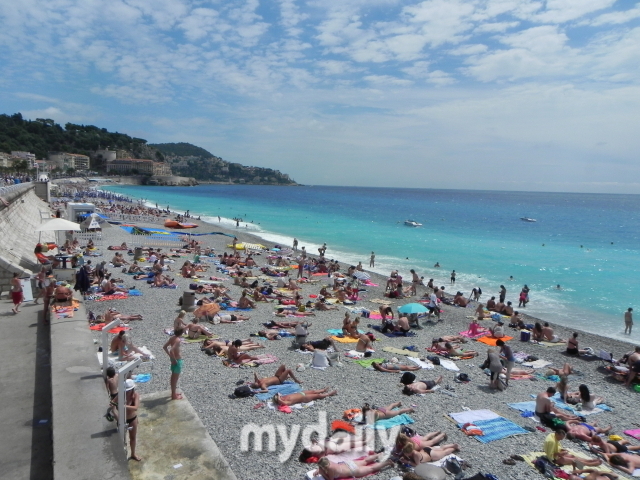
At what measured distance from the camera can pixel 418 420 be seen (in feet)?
24.2

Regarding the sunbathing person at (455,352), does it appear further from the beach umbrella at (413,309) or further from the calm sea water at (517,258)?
the calm sea water at (517,258)

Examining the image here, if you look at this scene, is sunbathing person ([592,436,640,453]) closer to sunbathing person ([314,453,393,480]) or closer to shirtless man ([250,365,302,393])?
sunbathing person ([314,453,393,480])

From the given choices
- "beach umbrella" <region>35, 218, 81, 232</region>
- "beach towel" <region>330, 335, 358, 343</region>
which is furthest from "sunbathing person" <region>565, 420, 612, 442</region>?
"beach umbrella" <region>35, 218, 81, 232</region>

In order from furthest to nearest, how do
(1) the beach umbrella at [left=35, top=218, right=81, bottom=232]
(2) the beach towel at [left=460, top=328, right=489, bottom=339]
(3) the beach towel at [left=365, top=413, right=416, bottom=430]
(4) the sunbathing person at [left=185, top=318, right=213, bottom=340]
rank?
(1) the beach umbrella at [left=35, top=218, right=81, bottom=232] → (2) the beach towel at [left=460, top=328, right=489, bottom=339] → (4) the sunbathing person at [left=185, top=318, right=213, bottom=340] → (3) the beach towel at [left=365, top=413, right=416, bottom=430]

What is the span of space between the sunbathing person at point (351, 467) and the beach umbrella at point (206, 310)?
7.49 meters

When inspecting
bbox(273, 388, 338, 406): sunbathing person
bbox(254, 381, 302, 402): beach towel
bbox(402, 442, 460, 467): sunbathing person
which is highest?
bbox(402, 442, 460, 467): sunbathing person

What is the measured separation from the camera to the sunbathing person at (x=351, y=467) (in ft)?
17.8

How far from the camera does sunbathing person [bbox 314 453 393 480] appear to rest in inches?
213

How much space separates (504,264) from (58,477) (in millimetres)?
31574

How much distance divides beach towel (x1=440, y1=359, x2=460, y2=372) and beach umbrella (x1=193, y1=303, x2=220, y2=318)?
6.39 m

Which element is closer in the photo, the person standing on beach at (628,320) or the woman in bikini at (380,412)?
the woman in bikini at (380,412)

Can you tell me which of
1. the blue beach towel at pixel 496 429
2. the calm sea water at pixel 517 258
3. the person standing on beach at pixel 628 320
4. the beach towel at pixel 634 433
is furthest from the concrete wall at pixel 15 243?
the person standing on beach at pixel 628 320

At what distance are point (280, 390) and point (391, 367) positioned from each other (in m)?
2.89

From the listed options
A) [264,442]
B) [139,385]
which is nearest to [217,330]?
[139,385]
